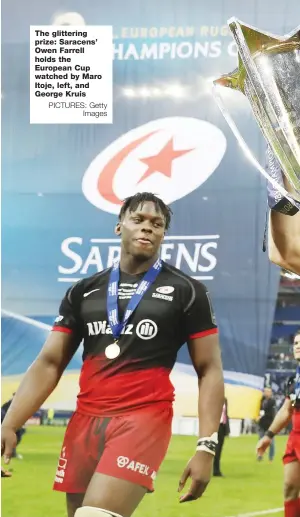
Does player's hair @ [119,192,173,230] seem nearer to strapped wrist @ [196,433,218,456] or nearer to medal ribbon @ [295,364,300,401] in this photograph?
strapped wrist @ [196,433,218,456]

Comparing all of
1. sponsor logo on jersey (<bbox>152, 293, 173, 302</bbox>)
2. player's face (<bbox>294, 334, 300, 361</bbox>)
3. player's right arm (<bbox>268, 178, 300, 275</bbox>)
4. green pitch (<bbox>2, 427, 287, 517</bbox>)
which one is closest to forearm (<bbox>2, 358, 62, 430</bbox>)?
sponsor logo on jersey (<bbox>152, 293, 173, 302</bbox>)

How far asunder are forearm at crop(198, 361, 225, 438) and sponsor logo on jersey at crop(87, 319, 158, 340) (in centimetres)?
26

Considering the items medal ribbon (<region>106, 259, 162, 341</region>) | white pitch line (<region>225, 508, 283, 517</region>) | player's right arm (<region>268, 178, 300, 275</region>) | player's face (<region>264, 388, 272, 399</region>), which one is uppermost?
player's right arm (<region>268, 178, 300, 275</region>)

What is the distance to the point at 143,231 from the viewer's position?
325 cm

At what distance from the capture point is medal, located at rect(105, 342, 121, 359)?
3.13 meters

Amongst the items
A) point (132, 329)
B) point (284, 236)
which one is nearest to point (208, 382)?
point (132, 329)

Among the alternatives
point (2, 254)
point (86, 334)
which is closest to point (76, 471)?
point (86, 334)

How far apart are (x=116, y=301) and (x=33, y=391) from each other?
474 millimetres

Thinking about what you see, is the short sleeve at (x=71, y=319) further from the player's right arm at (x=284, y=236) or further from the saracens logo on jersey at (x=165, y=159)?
the player's right arm at (x=284, y=236)

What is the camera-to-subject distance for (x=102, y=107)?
4195mm

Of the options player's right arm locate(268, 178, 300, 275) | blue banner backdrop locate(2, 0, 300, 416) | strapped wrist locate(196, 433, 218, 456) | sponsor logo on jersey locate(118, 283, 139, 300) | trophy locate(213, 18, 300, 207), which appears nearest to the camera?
trophy locate(213, 18, 300, 207)

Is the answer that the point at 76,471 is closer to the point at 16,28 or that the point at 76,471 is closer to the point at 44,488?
the point at 44,488
